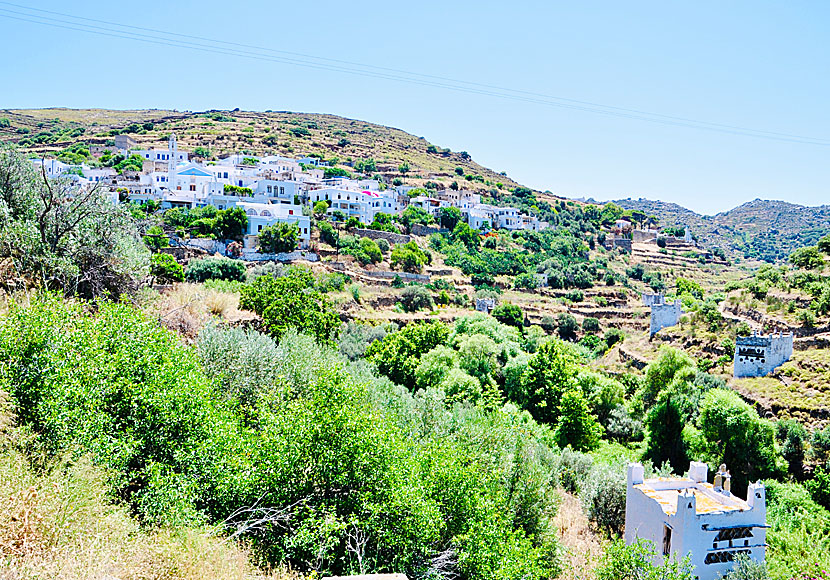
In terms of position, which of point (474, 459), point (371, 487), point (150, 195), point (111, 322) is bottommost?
point (474, 459)

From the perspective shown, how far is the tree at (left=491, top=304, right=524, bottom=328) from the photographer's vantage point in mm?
42125

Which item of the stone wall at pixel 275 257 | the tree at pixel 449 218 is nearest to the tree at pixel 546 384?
the stone wall at pixel 275 257

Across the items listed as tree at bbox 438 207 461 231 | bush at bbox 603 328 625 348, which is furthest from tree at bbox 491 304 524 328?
tree at bbox 438 207 461 231

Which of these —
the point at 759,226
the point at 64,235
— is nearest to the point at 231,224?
the point at 64,235

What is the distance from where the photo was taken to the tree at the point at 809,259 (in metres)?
41.4

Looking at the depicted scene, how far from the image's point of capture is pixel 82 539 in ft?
16.5

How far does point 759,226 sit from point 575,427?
147317mm

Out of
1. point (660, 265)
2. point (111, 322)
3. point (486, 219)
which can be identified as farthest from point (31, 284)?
point (660, 265)

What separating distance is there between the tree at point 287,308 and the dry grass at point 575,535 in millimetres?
9862

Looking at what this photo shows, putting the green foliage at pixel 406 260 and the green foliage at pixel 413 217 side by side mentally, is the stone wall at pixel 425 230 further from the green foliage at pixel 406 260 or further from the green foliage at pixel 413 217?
the green foliage at pixel 406 260

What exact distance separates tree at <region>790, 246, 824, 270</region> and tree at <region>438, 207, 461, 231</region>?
32.2 m

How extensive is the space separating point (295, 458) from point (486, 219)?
60003 mm

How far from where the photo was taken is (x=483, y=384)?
24578mm

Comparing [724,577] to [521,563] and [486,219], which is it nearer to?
[521,563]
